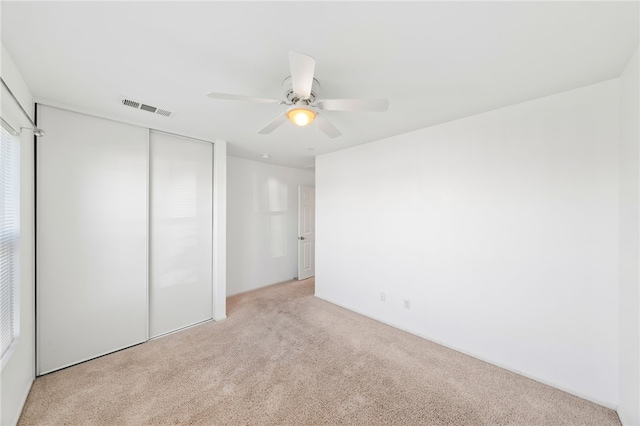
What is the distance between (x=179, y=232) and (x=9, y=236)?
1366 millimetres

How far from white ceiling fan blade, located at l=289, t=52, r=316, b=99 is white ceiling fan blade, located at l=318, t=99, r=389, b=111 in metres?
0.16

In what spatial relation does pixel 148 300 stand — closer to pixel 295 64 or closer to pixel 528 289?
pixel 295 64

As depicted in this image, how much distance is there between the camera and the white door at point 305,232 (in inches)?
199

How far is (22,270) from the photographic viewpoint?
5.88 feet

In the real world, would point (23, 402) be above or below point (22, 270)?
below

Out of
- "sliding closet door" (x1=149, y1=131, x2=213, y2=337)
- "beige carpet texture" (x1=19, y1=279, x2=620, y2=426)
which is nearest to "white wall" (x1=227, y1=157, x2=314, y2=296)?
"sliding closet door" (x1=149, y1=131, x2=213, y2=337)

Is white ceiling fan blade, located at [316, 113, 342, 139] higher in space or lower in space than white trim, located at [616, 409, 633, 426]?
higher

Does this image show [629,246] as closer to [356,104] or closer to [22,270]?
[356,104]

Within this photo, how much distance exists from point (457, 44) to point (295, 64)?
3.13ft

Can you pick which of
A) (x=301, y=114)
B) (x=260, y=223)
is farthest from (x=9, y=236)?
(x=260, y=223)

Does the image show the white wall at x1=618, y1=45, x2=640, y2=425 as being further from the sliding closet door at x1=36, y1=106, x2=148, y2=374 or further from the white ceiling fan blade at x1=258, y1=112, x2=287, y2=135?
Result: the sliding closet door at x1=36, y1=106, x2=148, y2=374

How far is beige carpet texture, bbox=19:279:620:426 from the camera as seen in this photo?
172 centimetres

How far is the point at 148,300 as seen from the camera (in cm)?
272

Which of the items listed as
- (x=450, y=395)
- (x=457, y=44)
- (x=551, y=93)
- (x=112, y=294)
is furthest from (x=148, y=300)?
(x=551, y=93)
